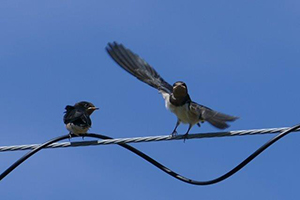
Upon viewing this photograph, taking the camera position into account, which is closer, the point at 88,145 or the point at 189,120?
the point at 88,145

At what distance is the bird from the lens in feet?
22.1

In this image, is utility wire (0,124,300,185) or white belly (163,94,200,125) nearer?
utility wire (0,124,300,185)

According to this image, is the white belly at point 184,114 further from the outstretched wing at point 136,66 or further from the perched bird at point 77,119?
the perched bird at point 77,119

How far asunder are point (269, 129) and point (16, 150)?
5.65 ft

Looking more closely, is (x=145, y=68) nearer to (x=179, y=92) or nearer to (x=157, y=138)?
(x=179, y=92)

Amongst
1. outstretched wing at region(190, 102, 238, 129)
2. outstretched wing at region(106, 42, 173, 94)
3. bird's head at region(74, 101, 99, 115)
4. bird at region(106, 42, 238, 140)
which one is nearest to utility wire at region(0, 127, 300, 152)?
outstretched wing at region(190, 102, 238, 129)

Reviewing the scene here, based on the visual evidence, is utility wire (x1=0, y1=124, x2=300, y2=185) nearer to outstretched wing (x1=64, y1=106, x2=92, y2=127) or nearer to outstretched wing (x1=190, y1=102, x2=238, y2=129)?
outstretched wing (x1=190, y1=102, x2=238, y2=129)

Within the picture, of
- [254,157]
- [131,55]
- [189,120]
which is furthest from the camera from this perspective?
[131,55]

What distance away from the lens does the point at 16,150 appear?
5219 mm

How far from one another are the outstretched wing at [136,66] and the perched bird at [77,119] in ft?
2.09

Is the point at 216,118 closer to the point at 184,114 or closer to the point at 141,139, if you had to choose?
the point at 141,139

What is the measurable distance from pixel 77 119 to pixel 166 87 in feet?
4.39

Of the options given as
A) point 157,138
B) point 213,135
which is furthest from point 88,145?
point 213,135

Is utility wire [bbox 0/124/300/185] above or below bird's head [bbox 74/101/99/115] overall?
below
